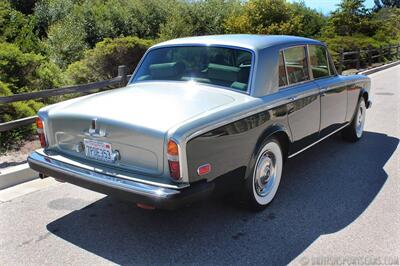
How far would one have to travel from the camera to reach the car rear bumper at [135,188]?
312 centimetres

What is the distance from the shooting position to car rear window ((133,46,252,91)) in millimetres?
4191

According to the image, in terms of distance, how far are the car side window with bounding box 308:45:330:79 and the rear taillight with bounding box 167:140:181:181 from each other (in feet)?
8.76

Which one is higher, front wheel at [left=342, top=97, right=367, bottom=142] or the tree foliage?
the tree foliage

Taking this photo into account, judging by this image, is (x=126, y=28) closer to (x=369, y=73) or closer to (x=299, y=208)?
(x=369, y=73)

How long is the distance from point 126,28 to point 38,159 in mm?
14107

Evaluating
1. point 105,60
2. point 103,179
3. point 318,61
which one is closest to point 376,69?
point 105,60

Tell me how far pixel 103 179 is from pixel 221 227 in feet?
3.85

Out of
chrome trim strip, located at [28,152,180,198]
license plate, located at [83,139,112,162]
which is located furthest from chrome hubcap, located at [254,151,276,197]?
license plate, located at [83,139,112,162]

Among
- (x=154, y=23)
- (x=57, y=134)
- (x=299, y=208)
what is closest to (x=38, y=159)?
(x=57, y=134)

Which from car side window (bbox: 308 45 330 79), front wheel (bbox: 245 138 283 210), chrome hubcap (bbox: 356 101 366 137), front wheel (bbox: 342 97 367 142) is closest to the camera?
front wheel (bbox: 245 138 283 210)

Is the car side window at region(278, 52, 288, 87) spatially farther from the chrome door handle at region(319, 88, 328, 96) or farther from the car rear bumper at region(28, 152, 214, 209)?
the car rear bumper at region(28, 152, 214, 209)

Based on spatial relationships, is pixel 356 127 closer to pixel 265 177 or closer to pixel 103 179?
pixel 265 177

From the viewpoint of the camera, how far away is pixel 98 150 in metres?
3.61

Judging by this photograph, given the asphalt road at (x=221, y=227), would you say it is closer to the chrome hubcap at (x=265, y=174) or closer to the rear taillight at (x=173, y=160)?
the chrome hubcap at (x=265, y=174)
